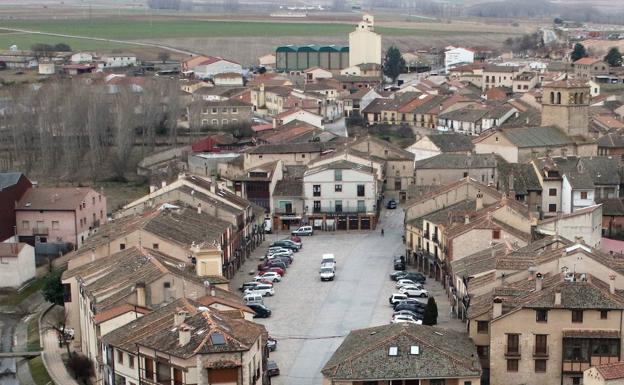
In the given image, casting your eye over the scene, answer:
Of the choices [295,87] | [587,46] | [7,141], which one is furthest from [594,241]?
[587,46]

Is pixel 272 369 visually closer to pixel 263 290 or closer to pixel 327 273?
pixel 263 290

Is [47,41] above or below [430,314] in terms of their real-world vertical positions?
below

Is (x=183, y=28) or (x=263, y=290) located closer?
(x=263, y=290)

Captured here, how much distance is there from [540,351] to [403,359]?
10.8 feet

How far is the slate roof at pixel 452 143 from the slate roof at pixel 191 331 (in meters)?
28.5

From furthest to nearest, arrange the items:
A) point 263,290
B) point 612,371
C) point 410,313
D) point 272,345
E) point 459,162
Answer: point 459,162 < point 263,290 < point 410,313 < point 272,345 < point 612,371

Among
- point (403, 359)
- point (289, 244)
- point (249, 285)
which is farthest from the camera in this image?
point (289, 244)

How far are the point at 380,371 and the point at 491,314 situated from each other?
3.49 metres

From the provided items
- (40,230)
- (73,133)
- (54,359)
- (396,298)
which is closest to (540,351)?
(396,298)

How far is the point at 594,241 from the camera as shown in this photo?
3547cm

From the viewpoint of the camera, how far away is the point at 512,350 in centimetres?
2480

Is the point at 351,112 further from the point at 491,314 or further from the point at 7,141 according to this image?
the point at 491,314

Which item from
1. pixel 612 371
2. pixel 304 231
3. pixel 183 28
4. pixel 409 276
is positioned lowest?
pixel 183 28

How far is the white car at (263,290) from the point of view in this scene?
3329cm
